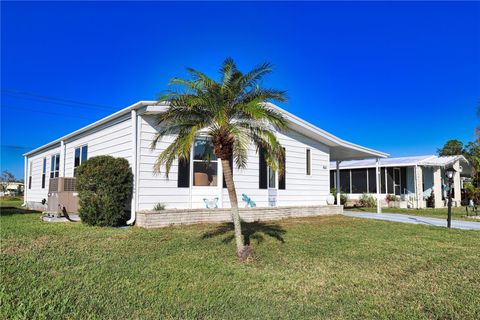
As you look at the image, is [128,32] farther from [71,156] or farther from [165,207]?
[165,207]

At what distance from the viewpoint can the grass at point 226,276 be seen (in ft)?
13.2

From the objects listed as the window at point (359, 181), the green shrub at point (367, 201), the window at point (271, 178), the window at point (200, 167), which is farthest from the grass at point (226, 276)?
the window at point (359, 181)

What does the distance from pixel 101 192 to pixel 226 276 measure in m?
5.72

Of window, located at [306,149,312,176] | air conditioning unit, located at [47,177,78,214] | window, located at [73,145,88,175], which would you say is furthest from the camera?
window, located at [306,149,312,176]

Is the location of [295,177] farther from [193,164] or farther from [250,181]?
[193,164]

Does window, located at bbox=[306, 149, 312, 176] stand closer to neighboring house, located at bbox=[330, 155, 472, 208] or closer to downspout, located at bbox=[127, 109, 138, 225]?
downspout, located at bbox=[127, 109, 138, 225]

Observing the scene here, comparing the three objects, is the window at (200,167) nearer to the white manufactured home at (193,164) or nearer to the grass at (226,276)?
the white manufactured home at (193,164)

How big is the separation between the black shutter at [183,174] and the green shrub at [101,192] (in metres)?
1.92

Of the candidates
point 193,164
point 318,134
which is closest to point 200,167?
point 193,164

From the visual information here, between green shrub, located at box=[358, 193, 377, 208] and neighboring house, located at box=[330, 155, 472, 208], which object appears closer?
neighboring house, located at box=[330, 155, 472, 208]

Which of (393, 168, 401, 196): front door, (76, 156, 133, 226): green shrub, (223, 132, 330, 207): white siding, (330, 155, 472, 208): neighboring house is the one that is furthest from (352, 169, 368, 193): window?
(76, 156, 133, 226): green shrub

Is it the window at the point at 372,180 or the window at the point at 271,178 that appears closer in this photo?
A: the window at the point at 271,178

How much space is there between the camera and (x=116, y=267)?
5.64 m

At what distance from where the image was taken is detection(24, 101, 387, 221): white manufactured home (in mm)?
10328
